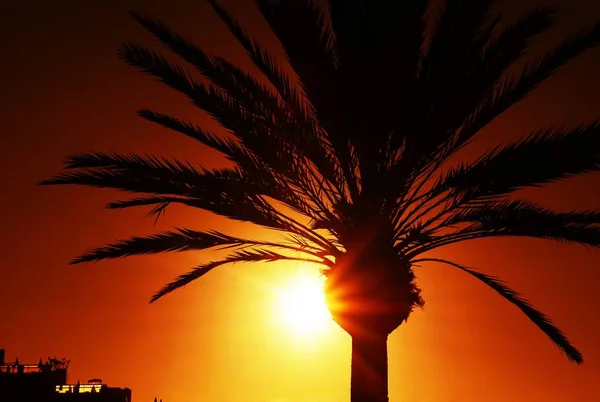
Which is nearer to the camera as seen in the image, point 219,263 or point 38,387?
point 219,263

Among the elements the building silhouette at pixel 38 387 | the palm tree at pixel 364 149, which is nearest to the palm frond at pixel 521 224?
the palm tree at pixel 364 149

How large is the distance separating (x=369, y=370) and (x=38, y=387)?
25.8 meters

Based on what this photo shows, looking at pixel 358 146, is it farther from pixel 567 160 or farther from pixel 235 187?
Result: pixel 567 160

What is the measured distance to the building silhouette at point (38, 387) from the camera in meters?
33.7

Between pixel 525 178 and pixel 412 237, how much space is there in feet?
5.75

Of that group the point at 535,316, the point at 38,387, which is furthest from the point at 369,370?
the point at 38,387

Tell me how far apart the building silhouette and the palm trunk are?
995 inches

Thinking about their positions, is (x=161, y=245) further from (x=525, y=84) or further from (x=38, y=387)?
(x=38, y=387)

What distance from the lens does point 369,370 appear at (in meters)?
11.6

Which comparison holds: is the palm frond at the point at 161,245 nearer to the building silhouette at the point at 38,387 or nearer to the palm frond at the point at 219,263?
the palm frond at the point at 219,263

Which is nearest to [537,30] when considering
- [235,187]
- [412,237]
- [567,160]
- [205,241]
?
[567,160]

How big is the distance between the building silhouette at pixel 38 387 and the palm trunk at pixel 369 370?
25261mm

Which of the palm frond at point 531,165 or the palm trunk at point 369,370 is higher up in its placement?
the palm frond at point 531,165

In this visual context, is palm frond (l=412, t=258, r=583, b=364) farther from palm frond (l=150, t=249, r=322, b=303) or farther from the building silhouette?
the building silhouette
